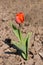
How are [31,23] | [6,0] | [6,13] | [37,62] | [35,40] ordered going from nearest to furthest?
1. [37,62]
2. [35,40]
3. [31,23]
4. [6,13]
5. [6,0]

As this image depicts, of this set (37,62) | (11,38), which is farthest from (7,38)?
(37,62)

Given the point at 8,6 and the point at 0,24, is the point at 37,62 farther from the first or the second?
the point at 8,6

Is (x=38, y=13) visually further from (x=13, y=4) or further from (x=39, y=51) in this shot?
(x=39, y=51)

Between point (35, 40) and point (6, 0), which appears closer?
point (35, 40)

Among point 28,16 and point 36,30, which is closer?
point 36,30

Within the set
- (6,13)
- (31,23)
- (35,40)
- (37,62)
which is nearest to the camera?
(37,62)

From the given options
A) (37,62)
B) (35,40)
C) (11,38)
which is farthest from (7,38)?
(37,62)
